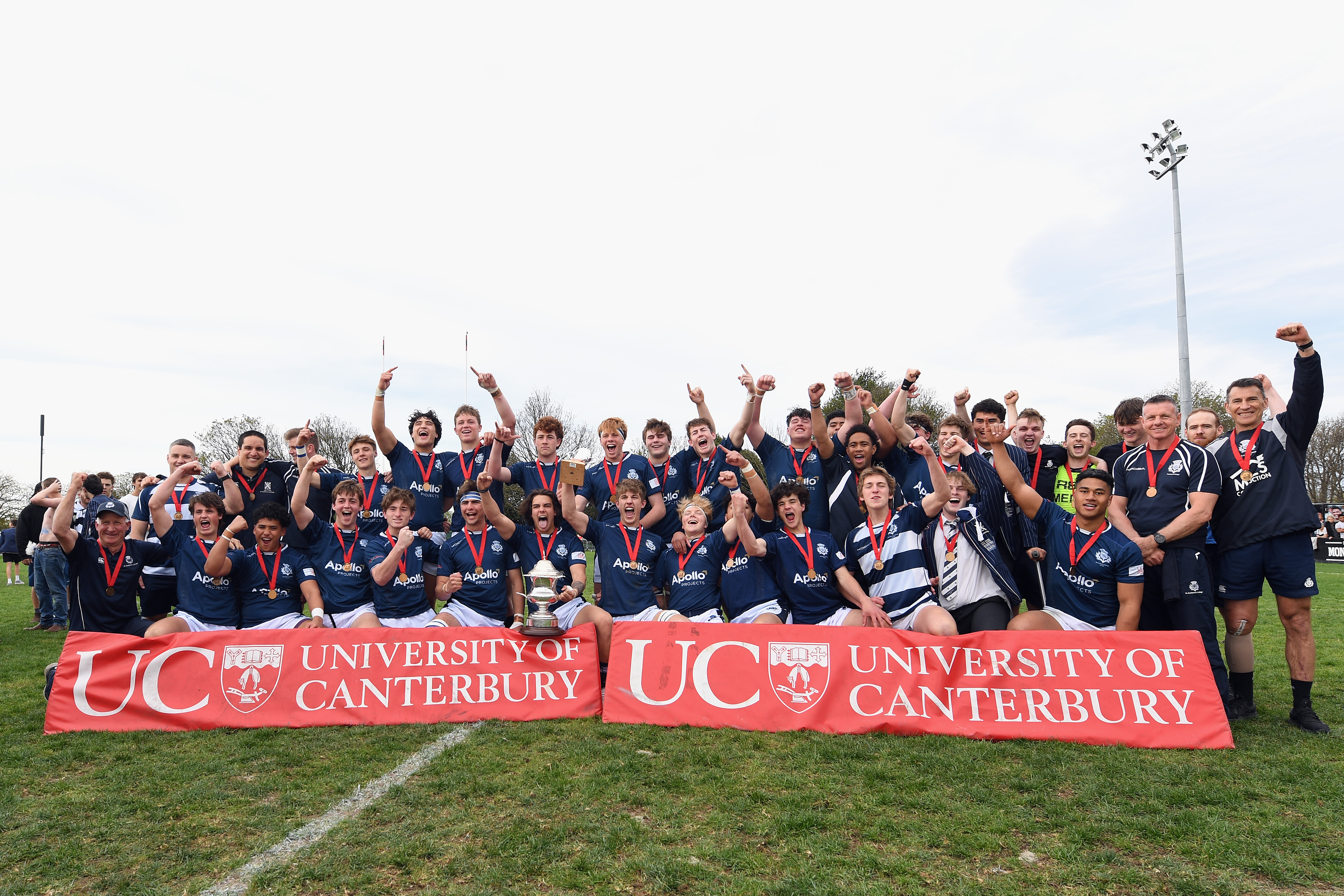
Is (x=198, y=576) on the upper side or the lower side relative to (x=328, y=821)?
upper

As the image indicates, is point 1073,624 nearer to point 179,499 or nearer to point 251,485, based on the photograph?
point 251,485

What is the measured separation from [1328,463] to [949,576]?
55.0 meters

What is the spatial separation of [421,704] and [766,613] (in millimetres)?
2614

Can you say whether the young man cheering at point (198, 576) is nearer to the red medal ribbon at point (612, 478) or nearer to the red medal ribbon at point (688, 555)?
the red medal ribbon at point (612, 478)

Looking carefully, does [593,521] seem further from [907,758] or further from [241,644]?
[907,758]

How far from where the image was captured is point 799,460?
7.17 meters

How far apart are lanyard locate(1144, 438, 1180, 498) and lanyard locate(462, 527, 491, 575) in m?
5.21

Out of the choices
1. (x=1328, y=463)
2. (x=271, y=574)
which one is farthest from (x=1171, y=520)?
(x=1328, y=463)

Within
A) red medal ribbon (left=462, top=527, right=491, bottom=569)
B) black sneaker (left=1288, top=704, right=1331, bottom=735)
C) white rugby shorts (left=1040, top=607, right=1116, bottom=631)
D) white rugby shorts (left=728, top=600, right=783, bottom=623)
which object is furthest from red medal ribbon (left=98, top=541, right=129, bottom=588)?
black sneaker (left=1288, top=704, right=1331, bottom=735)

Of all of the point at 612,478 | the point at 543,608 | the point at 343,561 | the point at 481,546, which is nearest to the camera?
the point at 543,608

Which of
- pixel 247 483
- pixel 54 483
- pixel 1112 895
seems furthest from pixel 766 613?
pixel 54 483

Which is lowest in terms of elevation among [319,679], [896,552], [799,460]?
[319,679]

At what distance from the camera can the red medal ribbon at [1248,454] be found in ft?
17.5

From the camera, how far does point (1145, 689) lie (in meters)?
4.82
